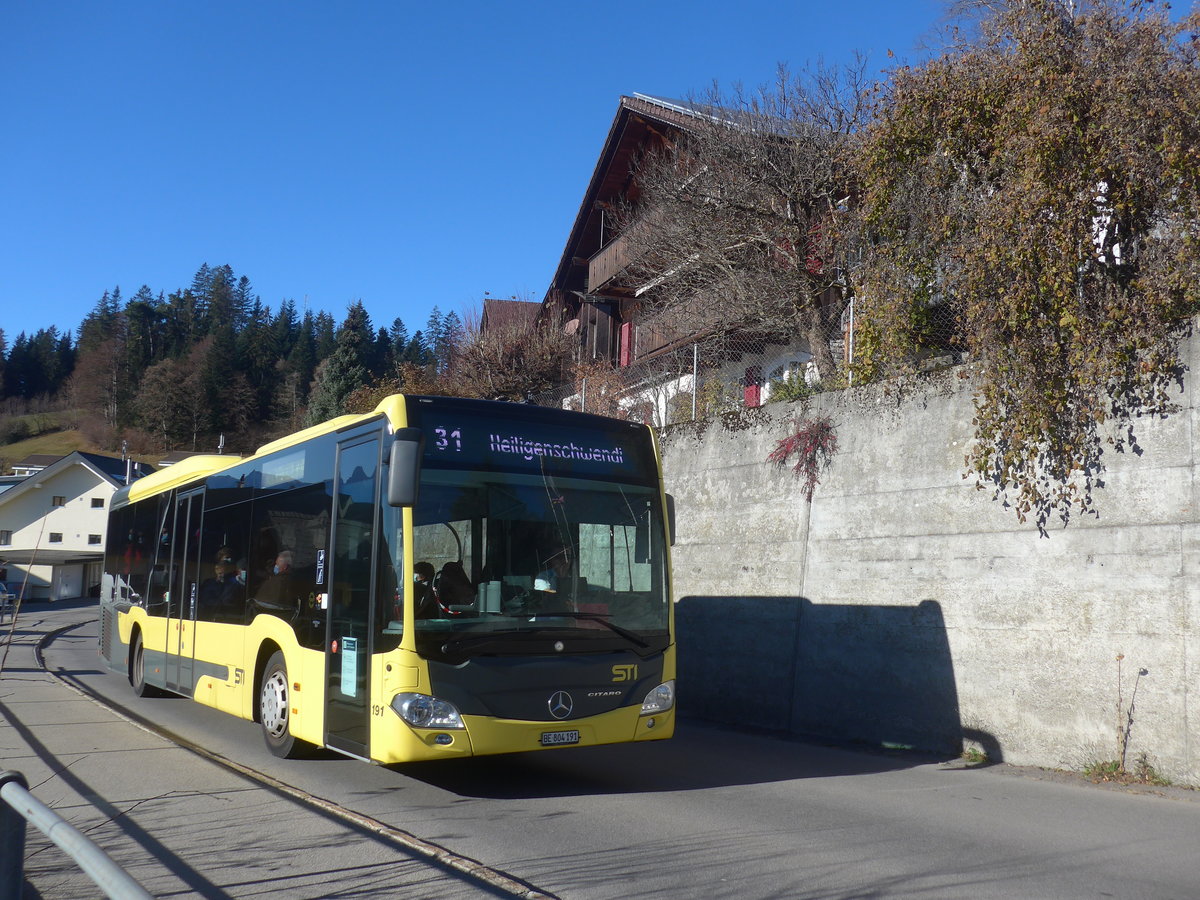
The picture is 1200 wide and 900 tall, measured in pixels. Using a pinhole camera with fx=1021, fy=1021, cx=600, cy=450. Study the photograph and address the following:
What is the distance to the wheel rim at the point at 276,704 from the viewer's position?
914 cm

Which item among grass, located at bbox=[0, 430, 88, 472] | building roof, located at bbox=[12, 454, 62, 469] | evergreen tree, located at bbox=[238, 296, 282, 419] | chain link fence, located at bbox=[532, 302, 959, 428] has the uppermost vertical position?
evergreen tree, located at bbox=[238, 296, 282, 419]

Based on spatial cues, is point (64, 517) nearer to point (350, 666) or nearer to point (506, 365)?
point (506, 365)

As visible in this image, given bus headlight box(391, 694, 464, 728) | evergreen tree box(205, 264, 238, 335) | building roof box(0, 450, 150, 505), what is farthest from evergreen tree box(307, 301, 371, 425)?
evergreen tree box(205, 264, 238, 335)

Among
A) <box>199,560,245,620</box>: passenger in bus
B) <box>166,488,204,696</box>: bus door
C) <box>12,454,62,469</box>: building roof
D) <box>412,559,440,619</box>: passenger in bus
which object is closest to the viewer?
<box>412,559,440,619</box>: passenger in bus

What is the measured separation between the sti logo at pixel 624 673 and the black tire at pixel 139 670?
28.9ft

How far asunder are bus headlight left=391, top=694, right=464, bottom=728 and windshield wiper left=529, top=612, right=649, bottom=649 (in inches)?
35.7

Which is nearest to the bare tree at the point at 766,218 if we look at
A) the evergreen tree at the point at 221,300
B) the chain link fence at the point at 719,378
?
the chain link fence at the point at 719,378

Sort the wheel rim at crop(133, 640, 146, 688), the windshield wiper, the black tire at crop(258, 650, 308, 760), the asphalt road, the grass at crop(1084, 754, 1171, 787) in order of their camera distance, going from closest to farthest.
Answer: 1. the asphalt road
2. the windshield wiper
3. the grass at crop(1084, 754, 1171, 787)
4. the black tire at crop(258, 650, 308, 760)
5. the wheel rim at crop(133, 640, 146, 688)

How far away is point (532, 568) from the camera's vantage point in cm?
772

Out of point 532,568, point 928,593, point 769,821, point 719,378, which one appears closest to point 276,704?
point 532,568

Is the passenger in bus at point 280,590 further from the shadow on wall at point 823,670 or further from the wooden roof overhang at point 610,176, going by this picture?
the wooden roof overhang at point 610,176

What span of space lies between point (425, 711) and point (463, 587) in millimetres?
911

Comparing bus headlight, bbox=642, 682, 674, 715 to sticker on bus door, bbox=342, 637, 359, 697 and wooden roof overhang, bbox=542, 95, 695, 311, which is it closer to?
sticker on bus door, bbox=342, 637, 359, 697

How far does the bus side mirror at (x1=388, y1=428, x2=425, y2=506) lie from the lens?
709 cm
